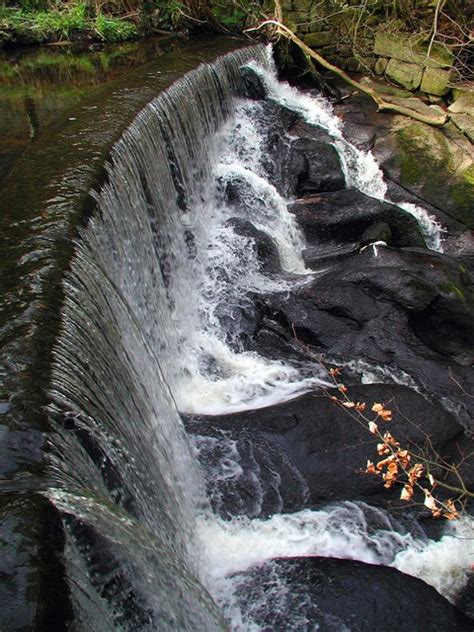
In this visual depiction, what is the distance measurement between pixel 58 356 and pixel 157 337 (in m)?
2.40

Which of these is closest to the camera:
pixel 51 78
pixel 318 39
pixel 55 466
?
pixel 55 466

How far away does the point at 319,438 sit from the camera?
427 centimetres

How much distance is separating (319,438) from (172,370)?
1.52 metres

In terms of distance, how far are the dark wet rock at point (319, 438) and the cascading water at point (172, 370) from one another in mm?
130

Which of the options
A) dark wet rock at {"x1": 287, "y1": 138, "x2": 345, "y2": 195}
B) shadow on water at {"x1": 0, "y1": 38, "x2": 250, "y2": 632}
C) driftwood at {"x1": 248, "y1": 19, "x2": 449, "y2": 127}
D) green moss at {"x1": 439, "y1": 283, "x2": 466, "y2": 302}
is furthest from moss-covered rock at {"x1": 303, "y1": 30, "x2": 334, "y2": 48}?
shadow on water at {"x1": 0, "y1": 38, "x2": 250, "y2": 632}

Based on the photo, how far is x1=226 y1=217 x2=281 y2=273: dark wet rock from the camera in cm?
654

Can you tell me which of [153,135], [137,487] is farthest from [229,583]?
[153,135]

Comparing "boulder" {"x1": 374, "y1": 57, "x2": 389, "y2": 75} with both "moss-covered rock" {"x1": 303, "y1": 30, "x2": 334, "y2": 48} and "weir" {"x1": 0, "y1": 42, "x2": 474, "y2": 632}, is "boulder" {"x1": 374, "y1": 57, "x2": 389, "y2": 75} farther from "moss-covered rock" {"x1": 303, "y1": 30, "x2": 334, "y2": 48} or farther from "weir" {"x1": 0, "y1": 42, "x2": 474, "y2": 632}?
"weir" {"x1": 0, "y1": 42, "x2": 474, "y2": 632}

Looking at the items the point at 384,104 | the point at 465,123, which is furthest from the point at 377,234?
the point at 384,104

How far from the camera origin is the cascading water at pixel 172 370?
2.21m

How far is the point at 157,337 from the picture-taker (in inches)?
199

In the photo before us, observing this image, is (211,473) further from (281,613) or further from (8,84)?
(8,84)

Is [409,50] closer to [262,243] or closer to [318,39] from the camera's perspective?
[318,39]

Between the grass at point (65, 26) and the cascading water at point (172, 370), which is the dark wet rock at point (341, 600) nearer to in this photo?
the cascading water at point (172, 370)
